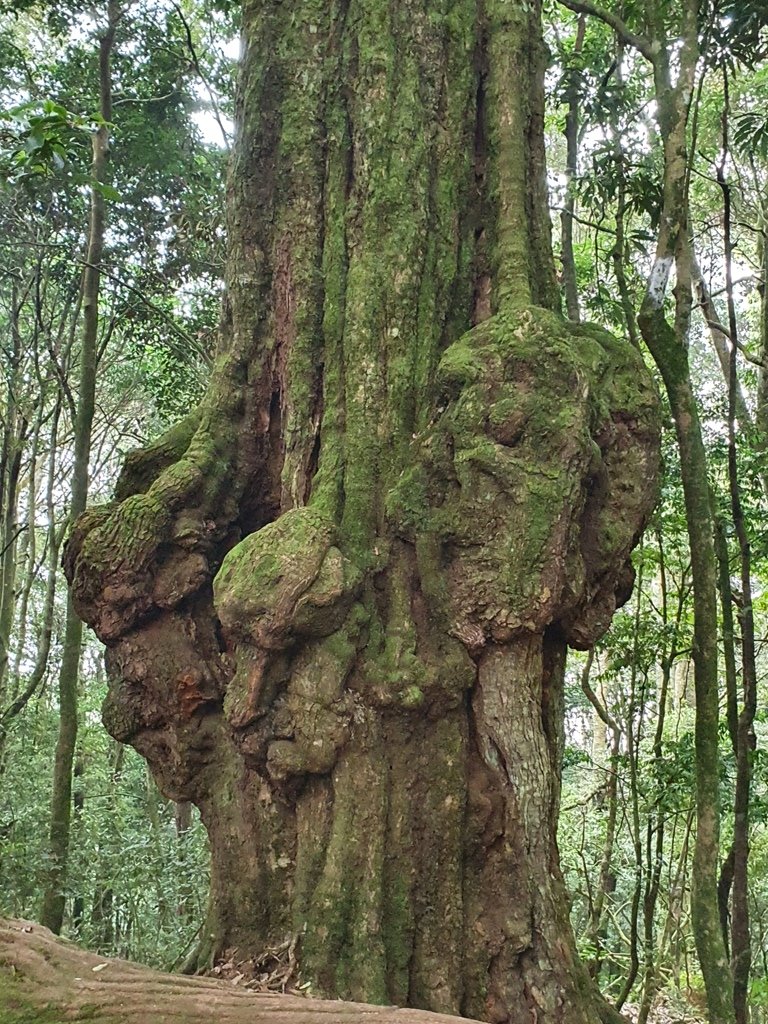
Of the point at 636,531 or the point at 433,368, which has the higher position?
the point at 433,368

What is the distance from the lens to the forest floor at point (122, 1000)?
1297 mm

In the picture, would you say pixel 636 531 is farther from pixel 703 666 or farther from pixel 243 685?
pixel 243 685

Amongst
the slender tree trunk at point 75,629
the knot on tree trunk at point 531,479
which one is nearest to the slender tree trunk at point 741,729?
the knot on tree trunk at point 531,479

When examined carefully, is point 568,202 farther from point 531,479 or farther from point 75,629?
point 75,629

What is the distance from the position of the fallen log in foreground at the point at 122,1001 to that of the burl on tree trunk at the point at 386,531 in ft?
4.71

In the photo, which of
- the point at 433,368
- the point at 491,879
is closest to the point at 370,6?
the point at 433,368

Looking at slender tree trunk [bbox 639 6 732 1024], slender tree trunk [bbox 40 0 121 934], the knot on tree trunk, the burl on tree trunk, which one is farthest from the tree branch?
slender tree trunk [bbox 40 0 121 934]

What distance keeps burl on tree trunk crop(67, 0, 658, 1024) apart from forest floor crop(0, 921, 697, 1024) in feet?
4.69

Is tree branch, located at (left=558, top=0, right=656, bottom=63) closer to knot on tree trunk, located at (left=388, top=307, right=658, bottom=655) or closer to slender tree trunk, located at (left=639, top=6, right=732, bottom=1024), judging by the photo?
slender tree trunk, located at (left=639, top=6, right=732, bottom=1024)

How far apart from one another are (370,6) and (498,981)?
386cm

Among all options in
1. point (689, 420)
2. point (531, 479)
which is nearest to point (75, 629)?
point (531, 479)

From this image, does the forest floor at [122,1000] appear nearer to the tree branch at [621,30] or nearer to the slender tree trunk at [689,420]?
the slender tree trunk at [689,420]

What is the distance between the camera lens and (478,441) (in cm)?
287

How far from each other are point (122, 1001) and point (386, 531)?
1952 mm
